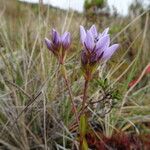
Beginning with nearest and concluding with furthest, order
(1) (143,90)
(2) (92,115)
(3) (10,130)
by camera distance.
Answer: (3) (10,130)
(2) (92,115)
(1) (143,90)

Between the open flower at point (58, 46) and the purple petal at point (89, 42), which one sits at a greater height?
the purple petal at point (89, 42)

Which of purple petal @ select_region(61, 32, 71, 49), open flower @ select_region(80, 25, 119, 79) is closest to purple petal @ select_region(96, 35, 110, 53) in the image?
open flower @ select_region(80, 25, 119, 79)

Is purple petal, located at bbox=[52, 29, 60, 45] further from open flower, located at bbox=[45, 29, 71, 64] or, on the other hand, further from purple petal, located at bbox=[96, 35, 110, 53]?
purple petal, located at bbox=[96, 35, 110, 53]

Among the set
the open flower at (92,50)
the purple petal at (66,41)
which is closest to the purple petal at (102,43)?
the open flower at (92,50)

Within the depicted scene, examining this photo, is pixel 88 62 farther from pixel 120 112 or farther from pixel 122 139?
pixel 120 112

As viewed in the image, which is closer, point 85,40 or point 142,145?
point 85,40

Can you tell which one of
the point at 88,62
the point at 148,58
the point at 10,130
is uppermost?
the point at 88,62

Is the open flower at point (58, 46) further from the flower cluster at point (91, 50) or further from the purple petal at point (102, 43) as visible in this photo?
the purple petal at point (102, 43)

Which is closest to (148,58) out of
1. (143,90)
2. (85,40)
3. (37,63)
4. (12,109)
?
(143,90)

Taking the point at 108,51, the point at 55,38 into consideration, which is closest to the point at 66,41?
the point at 55,38
